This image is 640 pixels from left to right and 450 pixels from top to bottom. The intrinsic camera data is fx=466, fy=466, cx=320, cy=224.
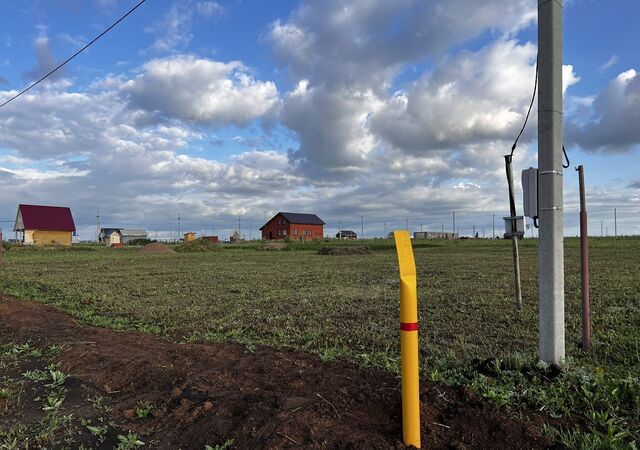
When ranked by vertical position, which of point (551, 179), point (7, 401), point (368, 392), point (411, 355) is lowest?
point (7, 401)

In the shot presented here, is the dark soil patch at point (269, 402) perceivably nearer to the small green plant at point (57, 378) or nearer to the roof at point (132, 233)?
the small green plant at point (57, 378)

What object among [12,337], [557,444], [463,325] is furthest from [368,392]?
[12,337]

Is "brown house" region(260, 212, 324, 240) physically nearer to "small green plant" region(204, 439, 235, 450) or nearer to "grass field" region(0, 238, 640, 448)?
"grass field" region(0, 238, 640, 448)

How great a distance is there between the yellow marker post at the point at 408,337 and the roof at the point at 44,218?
67.7 m

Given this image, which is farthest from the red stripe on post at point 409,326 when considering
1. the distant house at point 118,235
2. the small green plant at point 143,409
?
the distant house at point 118,235

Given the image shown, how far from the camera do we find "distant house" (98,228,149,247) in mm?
91188

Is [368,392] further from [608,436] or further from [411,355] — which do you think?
[608,436]

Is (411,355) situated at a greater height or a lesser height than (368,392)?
greater

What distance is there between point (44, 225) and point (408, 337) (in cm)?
6872

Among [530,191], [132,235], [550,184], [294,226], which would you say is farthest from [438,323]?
[132,235]

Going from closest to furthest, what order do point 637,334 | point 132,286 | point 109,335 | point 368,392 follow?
1. point 368,392
2. point 637,334
3. point 109,335
4. point 132,286

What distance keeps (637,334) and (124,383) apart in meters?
6.27

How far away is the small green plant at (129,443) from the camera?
3345 millimetres

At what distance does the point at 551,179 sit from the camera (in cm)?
441
